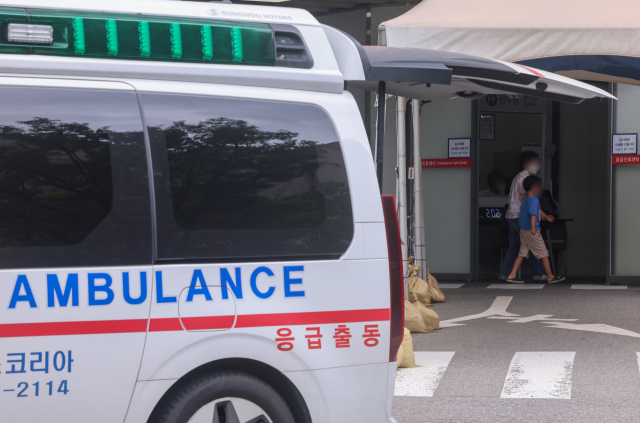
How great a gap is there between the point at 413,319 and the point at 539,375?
198cm

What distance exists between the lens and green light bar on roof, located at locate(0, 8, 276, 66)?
327 centimetres

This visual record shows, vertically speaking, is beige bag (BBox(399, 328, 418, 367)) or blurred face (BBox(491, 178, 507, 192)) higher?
blurred face (BBox(491, 178, 507, 192))

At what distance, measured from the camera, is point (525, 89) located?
18.0 feet

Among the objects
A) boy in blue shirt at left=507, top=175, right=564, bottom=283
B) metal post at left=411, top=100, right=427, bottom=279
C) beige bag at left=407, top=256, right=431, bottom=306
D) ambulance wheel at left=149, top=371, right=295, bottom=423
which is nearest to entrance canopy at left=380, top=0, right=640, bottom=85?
metal post at left=411, top=100, right=427, bottom=279

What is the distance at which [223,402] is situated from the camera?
3.37 meters

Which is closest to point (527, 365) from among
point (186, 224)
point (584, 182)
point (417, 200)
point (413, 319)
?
point (413, 319)

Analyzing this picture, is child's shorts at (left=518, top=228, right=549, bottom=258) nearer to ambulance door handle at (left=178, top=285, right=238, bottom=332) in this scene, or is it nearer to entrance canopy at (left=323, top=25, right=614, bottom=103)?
entrance canopy at (left=323, top=25, right=614, bottom=103)

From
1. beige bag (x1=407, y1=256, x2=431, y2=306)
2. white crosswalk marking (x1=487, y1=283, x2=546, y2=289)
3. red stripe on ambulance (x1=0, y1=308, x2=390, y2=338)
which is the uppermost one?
red stripe on ambulance (x1=0, y1=308, x2=390, y2=338)

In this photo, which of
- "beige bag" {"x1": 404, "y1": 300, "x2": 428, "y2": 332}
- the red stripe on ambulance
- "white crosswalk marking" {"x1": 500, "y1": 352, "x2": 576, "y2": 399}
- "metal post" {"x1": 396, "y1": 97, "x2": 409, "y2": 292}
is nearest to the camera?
the red stripe on ambulance

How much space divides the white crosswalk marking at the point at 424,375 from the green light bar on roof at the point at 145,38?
3243 mm

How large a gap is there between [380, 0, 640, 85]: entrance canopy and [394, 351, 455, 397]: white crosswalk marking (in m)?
2.88

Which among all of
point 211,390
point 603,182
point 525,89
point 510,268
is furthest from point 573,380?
point 603,182

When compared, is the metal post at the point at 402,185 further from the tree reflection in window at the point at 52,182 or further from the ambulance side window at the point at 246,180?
the tree reflection in window at the point at 52,182

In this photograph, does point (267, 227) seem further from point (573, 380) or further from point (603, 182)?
point (603, 182)
